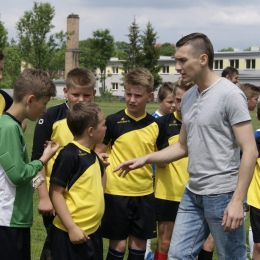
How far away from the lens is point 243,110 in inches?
147

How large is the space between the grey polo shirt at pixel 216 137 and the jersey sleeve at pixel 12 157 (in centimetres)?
135

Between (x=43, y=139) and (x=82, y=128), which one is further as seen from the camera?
(x=43, y=139)

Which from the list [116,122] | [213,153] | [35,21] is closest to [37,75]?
[116,122]

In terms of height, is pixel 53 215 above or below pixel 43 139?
below

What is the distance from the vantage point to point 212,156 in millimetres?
3898

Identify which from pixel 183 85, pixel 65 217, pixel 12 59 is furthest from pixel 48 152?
pixel 12 59

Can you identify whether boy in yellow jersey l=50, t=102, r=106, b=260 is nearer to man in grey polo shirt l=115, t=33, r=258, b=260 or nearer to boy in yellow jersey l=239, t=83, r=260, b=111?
man in grey polo shirt l=115, t=33, r=258, b=260

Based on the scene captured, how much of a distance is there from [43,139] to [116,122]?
815 millimetres

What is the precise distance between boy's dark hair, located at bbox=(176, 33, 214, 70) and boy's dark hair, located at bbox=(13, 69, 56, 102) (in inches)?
44.6

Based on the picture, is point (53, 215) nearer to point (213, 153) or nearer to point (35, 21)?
point (213, 153)

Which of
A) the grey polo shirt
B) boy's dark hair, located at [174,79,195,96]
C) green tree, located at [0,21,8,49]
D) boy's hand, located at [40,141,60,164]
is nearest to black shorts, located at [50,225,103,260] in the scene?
boy's hand, located at [40,141,60,164]

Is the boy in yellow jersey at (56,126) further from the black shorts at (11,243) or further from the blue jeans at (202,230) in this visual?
the blue jeans at (202,230)

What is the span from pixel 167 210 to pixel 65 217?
5.48ft

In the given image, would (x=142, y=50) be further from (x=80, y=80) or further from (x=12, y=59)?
(x=80, y=80)
